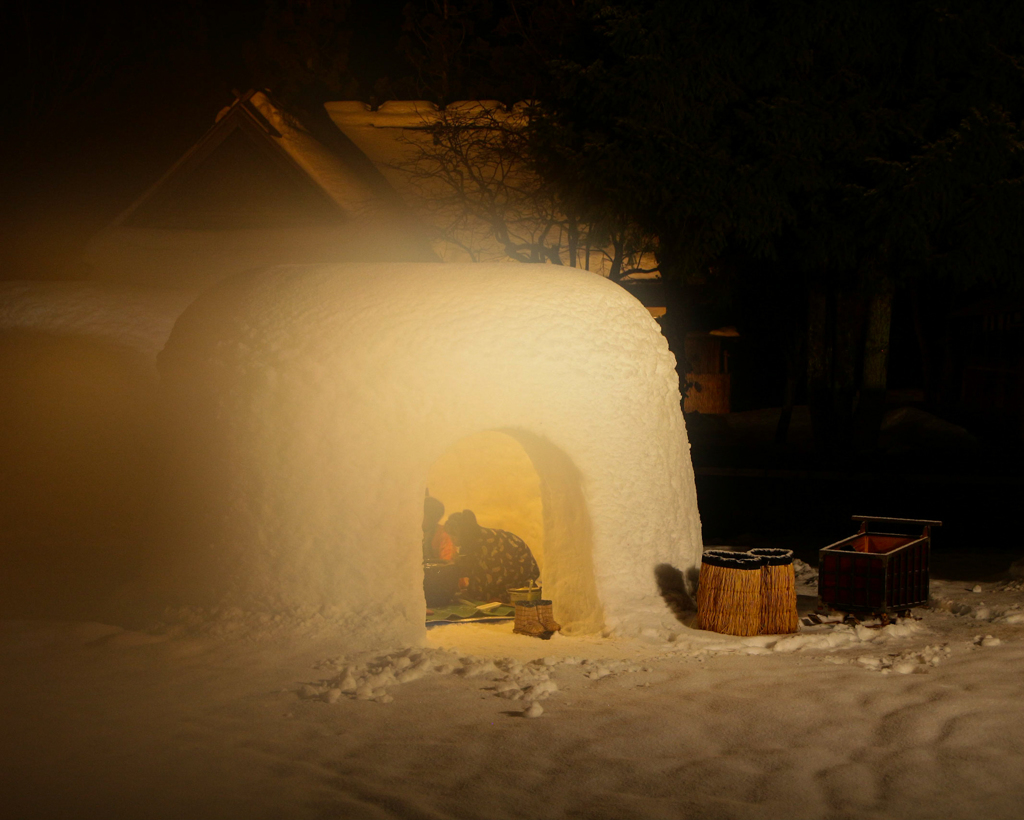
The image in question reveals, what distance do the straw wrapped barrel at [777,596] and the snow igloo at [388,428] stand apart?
671 mm

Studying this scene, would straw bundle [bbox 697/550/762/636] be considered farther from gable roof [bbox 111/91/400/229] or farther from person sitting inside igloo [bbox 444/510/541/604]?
gable roof [bbox 111/91/400/229]

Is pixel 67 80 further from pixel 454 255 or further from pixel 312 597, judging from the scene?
pixel 312 597

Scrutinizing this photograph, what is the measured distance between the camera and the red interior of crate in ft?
25.1

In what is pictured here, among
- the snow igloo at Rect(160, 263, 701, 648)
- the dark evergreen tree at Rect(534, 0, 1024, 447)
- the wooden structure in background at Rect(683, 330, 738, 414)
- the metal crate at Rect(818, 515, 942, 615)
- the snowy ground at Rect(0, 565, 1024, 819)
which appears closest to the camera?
the snowy ground at Rect(0, 565, 1024, 819)

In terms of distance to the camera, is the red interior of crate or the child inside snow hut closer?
the red interior of crate

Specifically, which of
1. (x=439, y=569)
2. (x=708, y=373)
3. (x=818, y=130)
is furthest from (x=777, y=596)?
(x=708, y=373)

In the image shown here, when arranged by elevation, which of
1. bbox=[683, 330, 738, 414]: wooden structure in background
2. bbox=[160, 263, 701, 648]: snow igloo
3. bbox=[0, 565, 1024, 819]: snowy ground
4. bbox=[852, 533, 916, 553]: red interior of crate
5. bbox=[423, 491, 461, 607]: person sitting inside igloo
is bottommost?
bbox=[0, 565, 1024, 819]: snowy ground

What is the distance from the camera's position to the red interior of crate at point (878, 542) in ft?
25.1

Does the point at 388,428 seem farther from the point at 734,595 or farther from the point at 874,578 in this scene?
the point at 874,578

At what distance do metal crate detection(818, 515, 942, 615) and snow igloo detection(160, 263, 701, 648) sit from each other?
1.24m

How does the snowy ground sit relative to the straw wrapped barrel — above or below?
below

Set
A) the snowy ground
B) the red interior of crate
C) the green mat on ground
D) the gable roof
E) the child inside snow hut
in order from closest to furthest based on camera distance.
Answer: the snowy ground, the green mat on ground, the red interior of crate, the child inside snow hut, the gable roof

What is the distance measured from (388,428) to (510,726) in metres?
1.98

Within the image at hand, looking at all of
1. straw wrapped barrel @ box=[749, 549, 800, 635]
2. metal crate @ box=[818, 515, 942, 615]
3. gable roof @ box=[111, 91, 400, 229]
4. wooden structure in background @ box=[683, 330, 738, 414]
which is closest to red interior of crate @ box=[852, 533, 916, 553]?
metal crate @ box=[818, 515, 942, 615]
